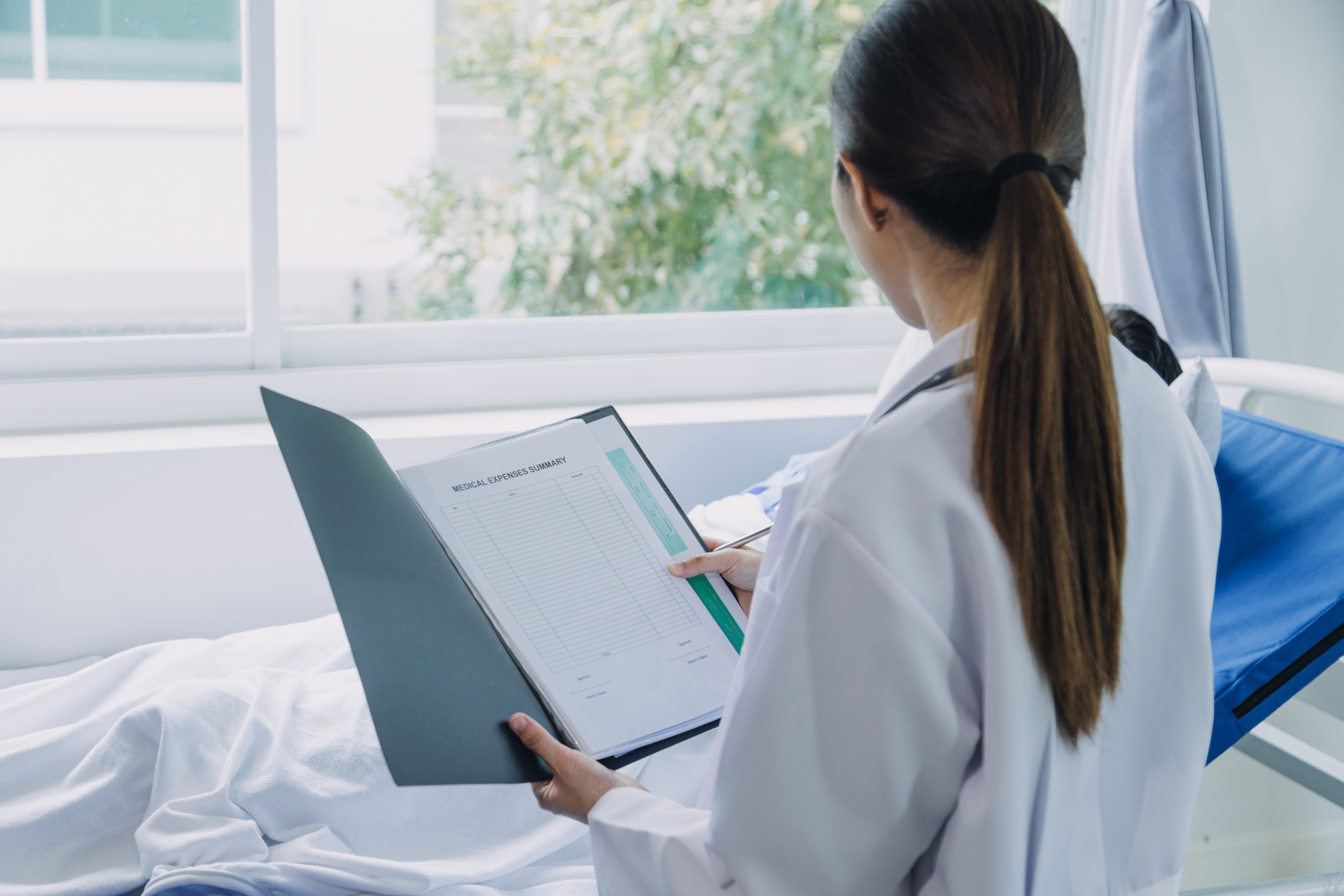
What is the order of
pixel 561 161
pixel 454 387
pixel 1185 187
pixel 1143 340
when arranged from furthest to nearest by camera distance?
pixel 561 161, pixel 454 387, pixel 1185 187, pixel 1143 340

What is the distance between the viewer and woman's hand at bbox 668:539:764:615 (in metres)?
0.97

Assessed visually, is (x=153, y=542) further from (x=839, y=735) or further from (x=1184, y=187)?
(x=1184, y=187)

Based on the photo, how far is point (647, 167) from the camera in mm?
2287

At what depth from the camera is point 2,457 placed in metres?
1.57

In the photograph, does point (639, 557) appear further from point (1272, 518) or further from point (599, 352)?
point (599, 352)

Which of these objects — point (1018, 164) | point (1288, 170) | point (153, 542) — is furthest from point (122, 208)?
point (1288, 170)

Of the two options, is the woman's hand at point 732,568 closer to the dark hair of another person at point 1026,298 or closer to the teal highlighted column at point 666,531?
the teal highlighted column at point 666,531

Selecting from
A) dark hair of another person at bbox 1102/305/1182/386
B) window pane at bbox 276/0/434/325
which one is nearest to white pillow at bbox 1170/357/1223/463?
dark hair of another person at bbox 1102/305/1182/386

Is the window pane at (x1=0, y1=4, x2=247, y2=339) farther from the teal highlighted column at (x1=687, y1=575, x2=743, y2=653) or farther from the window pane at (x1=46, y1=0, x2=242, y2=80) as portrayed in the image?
the teal highlighted column at (x1=687, y1=575, x2=743, y2=653)

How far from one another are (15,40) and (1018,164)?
1.75 meters

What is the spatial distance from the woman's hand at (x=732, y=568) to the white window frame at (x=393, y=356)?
3.31ft

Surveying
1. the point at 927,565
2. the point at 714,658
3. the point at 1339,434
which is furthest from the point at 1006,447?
the point at 1339,434

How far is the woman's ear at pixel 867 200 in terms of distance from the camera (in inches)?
27.1

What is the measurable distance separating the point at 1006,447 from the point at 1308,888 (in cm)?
94
